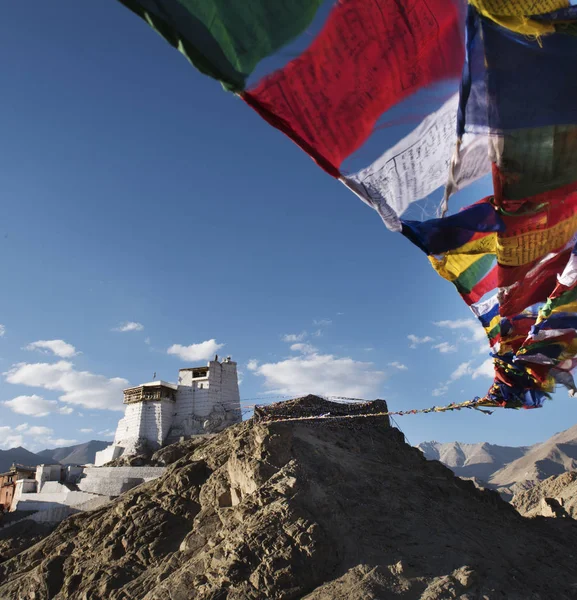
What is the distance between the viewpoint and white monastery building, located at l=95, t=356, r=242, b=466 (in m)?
35.2

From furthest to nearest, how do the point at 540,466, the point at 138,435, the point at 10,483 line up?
the point at 540,466 < the point at 138,435 < the point at 10,483

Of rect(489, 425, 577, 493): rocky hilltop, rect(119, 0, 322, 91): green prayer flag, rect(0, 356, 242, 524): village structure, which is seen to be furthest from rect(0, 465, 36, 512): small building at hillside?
rect(489, 425, 577, 493): rocky hilltop

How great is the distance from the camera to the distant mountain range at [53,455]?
99.4 metres

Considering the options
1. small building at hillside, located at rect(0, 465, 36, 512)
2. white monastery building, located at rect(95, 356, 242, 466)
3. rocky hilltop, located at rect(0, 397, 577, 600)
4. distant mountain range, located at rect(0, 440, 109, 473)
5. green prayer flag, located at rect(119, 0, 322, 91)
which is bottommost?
rocky hilltop, located at rect(0, 397, 577, 600)

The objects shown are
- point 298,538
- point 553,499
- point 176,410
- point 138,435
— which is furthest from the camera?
point 176,410

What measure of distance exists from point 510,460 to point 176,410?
428 feet

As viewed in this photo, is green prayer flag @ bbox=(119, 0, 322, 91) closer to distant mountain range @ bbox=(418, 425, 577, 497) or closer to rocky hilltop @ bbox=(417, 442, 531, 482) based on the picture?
distant mountain range @ bbox=(418, 425, 577, 497)

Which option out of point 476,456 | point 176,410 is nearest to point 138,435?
point 176,410

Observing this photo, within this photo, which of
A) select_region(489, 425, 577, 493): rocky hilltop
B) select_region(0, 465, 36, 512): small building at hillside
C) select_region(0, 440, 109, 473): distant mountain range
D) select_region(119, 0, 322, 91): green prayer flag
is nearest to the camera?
select_region(119, 0, 322, 91): green prayer flag

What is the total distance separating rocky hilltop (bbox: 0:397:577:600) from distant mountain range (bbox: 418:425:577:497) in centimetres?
2155

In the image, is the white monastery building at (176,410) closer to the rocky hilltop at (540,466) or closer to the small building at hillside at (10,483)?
the small building at hillside at (10,483)

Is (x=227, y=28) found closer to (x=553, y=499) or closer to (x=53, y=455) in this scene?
(x=553, y=499)

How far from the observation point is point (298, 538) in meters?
10.5

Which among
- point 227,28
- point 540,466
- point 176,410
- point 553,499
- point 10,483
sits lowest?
point 553,499
